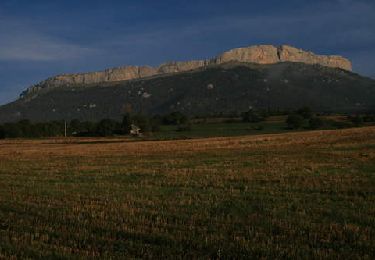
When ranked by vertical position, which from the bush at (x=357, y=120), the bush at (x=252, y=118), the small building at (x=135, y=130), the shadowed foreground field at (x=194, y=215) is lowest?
the shadowed foreground field at (x=194, y=215)

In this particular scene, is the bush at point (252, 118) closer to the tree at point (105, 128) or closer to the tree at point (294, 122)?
the tree at point (294, 122)

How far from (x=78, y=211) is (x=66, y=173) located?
14.0 m

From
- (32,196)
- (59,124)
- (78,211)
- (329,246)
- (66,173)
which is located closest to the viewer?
(329,246)

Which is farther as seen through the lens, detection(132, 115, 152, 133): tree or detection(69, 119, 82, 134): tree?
detection(69, 119, 82, 134): tree

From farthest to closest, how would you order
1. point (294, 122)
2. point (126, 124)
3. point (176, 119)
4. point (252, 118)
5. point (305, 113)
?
point (176, 119) → point (252, 118) → point (305, 113) → point (126, 124) → point (294, 122)

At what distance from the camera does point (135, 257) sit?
1004cm

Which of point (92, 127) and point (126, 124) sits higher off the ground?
point (126, 124)

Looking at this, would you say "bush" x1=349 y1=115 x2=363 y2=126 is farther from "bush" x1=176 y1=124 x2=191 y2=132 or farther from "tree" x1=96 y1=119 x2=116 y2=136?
"tree" x1=96 y1=119 x2=116 y2=136

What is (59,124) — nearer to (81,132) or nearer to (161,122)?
(81,132)

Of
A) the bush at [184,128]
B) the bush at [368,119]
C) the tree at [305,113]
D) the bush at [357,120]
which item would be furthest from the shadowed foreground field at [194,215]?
the tree at [305,113]

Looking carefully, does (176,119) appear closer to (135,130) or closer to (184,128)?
(184,128)

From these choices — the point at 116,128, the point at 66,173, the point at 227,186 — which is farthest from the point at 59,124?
the point at 227,186

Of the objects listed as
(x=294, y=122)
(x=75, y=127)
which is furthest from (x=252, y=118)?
(x=75, y=127)

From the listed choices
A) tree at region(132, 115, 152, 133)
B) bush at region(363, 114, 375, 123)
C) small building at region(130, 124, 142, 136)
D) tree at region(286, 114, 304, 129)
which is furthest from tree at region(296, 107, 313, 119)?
small building at region(130, 124, 142, 136)
